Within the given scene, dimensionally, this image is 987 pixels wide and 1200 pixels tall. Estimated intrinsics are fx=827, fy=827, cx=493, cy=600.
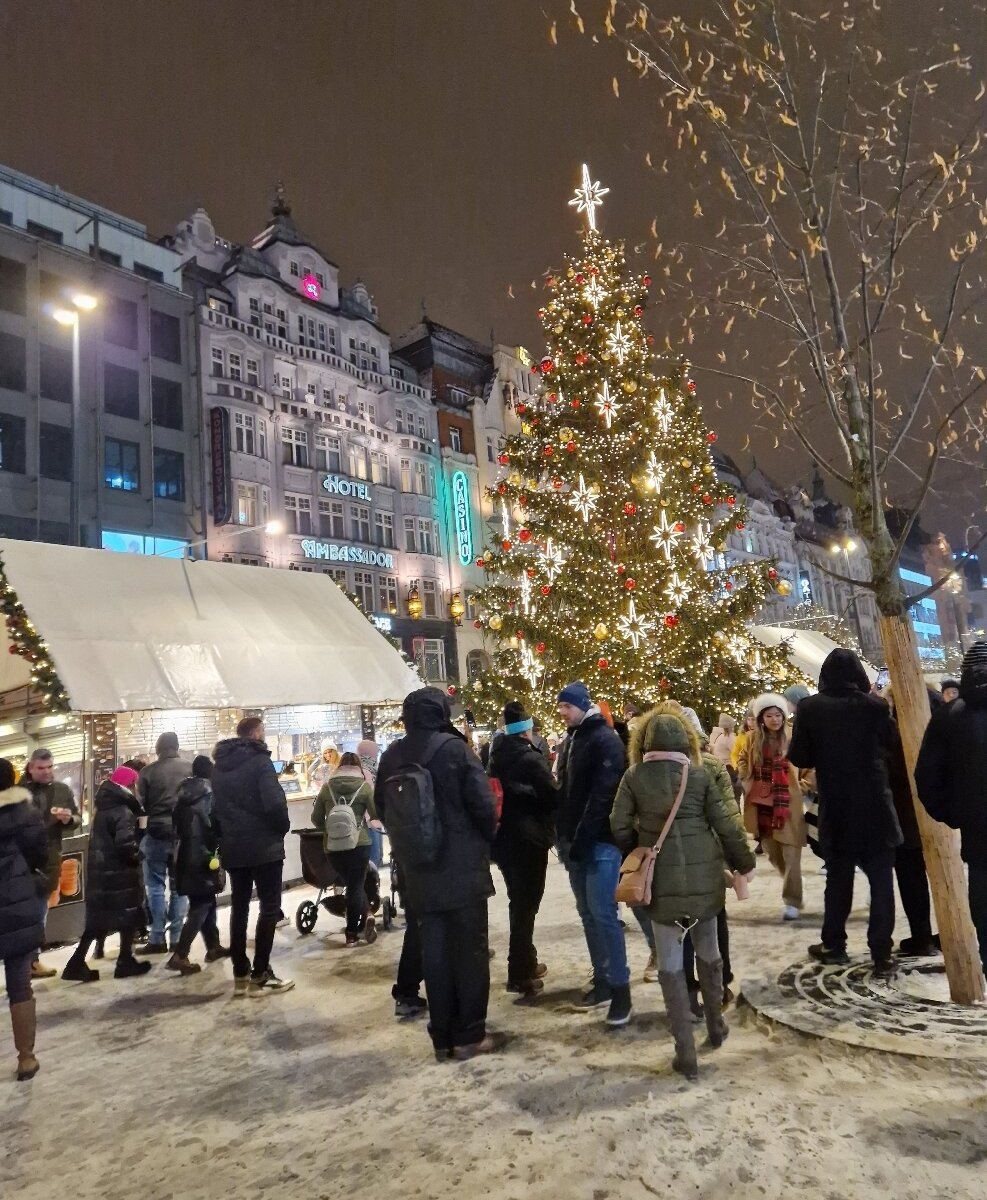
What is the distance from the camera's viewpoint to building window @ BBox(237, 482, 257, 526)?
109ft

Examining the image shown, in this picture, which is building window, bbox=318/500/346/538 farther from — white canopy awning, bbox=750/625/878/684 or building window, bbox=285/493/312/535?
white canopy awning, bbox=750/625/878/684

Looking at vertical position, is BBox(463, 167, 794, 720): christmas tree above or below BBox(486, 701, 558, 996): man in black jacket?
above

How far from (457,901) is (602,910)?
1068 millimetres

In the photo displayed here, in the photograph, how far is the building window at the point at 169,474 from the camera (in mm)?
31062

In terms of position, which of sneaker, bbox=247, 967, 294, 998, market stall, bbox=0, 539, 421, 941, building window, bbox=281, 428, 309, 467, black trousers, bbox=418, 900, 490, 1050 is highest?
building window, bbox=281, 428, 309, 467

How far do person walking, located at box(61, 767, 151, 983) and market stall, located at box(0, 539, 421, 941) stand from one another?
5.71 ft

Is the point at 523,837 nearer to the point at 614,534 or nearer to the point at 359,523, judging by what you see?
the point at 614,534

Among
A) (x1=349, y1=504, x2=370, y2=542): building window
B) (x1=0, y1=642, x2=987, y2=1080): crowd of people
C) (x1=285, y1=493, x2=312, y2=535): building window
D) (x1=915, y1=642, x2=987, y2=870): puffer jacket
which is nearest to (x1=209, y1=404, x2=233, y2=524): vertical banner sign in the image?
(x1=285, y1=493, x2=312, y2=535): building window

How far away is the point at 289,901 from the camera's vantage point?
1095 cm

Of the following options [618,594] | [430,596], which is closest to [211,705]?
[618,594]

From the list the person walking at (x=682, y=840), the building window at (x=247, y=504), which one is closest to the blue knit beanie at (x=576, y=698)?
the person walking at (x=682, y=840)

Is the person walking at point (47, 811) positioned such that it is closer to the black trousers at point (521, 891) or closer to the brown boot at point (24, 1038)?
the brown boot at point (24, 1038)

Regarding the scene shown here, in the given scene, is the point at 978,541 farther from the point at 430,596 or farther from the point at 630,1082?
the point at 430,596

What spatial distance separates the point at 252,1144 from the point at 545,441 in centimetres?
1342
